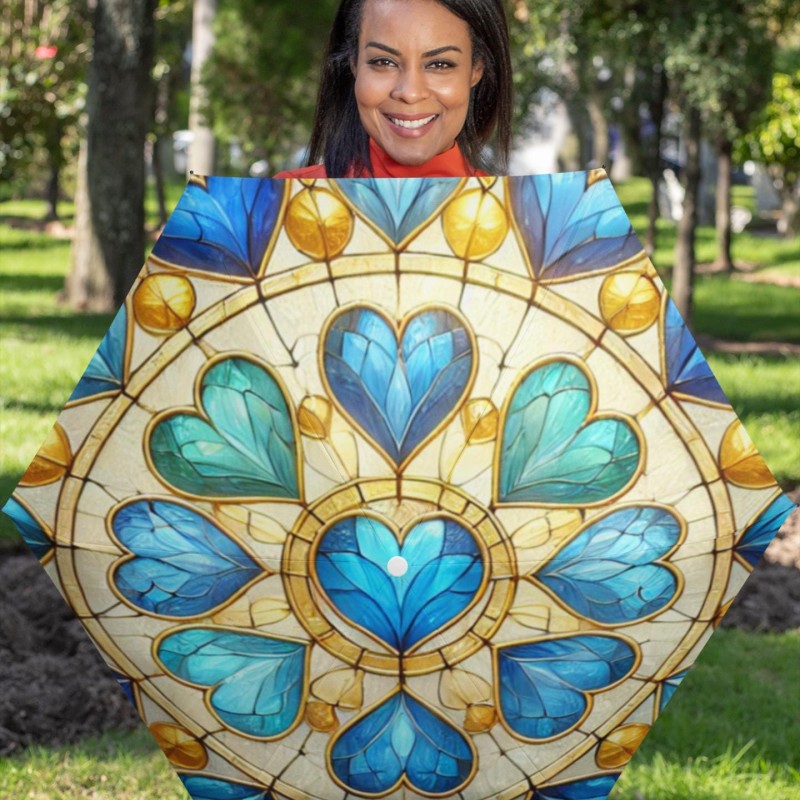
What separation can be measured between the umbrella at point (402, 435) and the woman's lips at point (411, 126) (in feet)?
1.37

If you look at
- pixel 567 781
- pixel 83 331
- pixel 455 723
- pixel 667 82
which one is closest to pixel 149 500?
pixel 455 723

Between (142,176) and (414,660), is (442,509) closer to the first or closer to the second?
(414,660)

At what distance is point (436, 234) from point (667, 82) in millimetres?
12009

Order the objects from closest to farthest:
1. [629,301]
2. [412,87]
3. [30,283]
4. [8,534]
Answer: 1. [629,301]
2. [412,87]
3. [8,534]
4. [30,283]

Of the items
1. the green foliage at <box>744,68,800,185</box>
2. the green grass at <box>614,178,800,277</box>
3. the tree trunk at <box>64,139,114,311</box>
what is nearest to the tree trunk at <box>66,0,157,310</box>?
the tree trunk at <box>64,139,114,311</box>

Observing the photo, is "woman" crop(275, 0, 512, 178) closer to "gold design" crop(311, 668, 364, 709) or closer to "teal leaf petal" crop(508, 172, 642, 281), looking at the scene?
"teal leaf petal" crop(508, 172, 642, 281)

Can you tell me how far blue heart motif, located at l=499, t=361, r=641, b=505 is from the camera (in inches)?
76.1

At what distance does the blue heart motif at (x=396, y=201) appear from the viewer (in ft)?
6.34

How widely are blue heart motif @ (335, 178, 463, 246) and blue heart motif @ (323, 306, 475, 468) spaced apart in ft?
0.38

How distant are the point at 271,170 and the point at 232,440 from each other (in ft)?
61.3

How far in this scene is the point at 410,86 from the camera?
7.55 ft

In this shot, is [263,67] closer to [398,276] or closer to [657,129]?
[657,129]

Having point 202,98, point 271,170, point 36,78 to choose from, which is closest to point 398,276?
point 36,78

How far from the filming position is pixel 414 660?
6.54 feet
